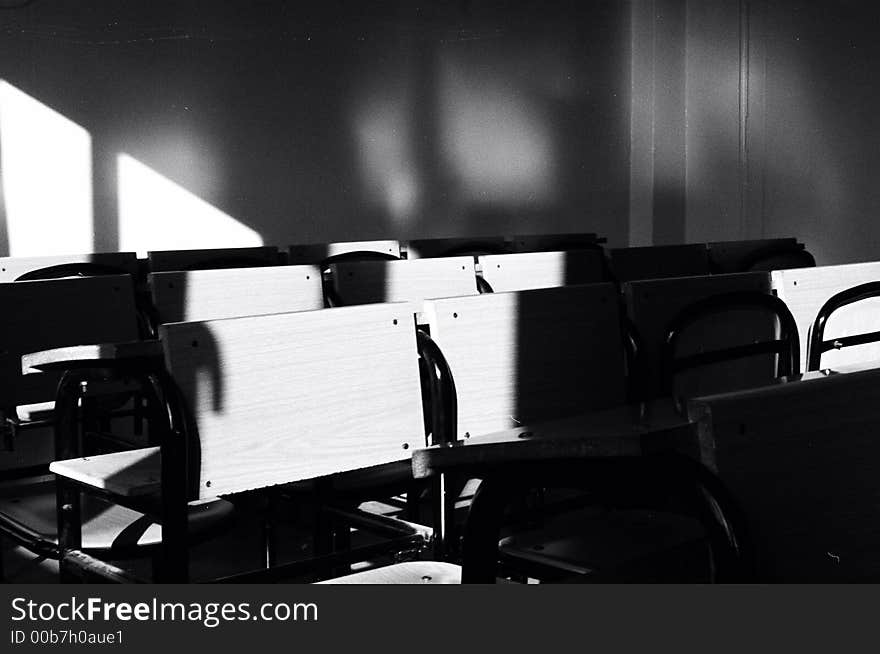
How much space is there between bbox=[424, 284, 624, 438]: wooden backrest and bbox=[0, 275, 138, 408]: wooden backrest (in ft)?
4.03

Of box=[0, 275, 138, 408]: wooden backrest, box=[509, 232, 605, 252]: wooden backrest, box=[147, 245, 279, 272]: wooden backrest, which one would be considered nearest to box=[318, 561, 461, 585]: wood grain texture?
box=[0, 275, 138, 408]: wooden backrest

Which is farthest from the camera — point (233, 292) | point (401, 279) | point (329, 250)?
point (329, 250)

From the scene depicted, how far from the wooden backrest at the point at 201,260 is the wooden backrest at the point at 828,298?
2262mm

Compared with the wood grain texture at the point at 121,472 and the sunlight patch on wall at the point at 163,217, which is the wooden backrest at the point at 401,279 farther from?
the sunlight patch on wall at the point at 163,217

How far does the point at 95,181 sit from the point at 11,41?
2.73 ft

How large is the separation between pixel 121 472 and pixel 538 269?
2.02 meters

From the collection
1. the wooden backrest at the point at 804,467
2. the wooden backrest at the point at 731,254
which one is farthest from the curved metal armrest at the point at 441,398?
the wooden backrest at the point at 731,254

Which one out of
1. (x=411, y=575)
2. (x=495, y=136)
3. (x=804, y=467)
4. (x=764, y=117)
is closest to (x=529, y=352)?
(x=411, y=575)

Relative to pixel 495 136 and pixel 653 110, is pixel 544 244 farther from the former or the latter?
pixel 653 110

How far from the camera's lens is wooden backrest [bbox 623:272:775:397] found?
2484mm

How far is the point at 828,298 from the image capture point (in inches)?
113
